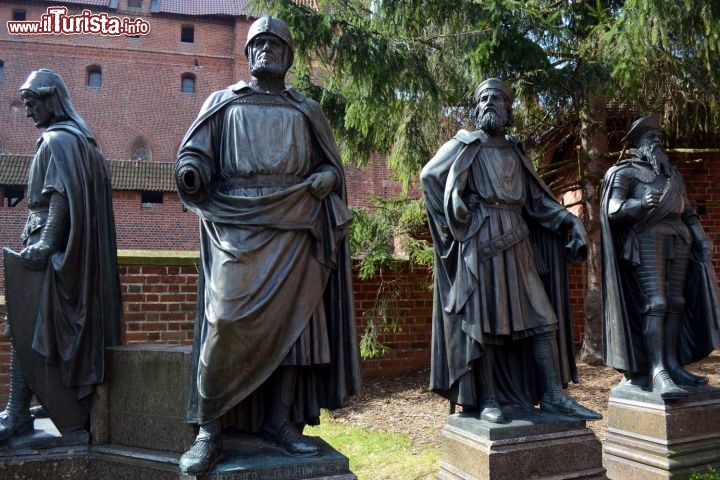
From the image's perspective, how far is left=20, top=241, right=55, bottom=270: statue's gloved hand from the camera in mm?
3439

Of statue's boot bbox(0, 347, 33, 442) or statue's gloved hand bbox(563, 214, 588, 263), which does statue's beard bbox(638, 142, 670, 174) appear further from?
statue's boot bbox(0, 347, 33, 442)

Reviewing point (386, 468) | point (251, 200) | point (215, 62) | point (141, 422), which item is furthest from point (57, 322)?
point (215, 62)

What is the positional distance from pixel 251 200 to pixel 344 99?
583 centimetres

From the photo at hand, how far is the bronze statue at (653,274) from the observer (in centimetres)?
431

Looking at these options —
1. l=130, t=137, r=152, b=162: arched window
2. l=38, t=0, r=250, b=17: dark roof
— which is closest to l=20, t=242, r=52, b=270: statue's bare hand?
l=130, t=137, r=152, b=162: arched window

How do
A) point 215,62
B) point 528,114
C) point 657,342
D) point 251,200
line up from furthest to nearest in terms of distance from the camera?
point 215,62 → point 528,114 → point 657,342 → point 251,200

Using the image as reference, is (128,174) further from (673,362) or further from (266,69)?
(673,362)

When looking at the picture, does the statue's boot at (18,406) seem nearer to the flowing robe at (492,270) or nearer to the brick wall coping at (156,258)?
the flowing robe at (492,270)

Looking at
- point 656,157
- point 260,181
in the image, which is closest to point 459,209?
point 260,181

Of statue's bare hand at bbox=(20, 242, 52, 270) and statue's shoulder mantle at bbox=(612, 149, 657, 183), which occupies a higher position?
statue's shoulder mantle at bbox=(612, 149, 657, 183)

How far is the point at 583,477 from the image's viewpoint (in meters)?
3.50

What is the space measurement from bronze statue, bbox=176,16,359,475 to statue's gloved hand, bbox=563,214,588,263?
153cm

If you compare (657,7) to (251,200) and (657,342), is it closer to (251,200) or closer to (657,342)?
(657,342)

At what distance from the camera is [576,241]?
3.82 metres
